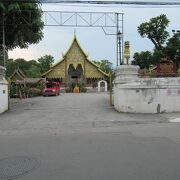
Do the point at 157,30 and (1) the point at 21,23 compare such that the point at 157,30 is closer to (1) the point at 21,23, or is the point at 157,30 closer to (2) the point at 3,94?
(1) the point at 21,23

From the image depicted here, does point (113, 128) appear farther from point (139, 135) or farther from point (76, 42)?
point (76, 42)

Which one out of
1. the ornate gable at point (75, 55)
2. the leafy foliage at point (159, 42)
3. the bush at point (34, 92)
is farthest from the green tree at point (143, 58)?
the bush at point (34, 92)

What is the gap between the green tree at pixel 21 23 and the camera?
22987 mm

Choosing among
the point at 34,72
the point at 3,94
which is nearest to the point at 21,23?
the point at 3,94

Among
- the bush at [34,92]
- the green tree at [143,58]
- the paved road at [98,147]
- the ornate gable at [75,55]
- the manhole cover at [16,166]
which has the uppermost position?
the ornate gable at [75,55]

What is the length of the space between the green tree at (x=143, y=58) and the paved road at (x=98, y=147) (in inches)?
1106

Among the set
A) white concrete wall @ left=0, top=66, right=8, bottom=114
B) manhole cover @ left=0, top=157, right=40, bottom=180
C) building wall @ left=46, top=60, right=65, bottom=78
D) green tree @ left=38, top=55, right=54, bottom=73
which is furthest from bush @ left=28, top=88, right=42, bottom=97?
green tree @ left=38, top=55, right=54, bottom=73

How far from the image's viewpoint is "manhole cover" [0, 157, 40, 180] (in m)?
5.86

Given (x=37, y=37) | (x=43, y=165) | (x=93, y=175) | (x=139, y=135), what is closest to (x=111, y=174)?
(x=93, y=175)

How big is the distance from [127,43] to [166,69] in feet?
8.87

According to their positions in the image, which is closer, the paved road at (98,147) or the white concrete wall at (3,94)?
the paved road at (98,147)

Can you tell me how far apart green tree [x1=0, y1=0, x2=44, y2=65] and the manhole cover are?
16.9 meters

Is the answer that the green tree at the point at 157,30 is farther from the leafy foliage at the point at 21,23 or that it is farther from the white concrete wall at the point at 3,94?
the white concrete wall at the point at 3,94

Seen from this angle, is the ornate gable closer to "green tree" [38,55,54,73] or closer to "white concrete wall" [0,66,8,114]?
"green tree" [38,55,54,73]
